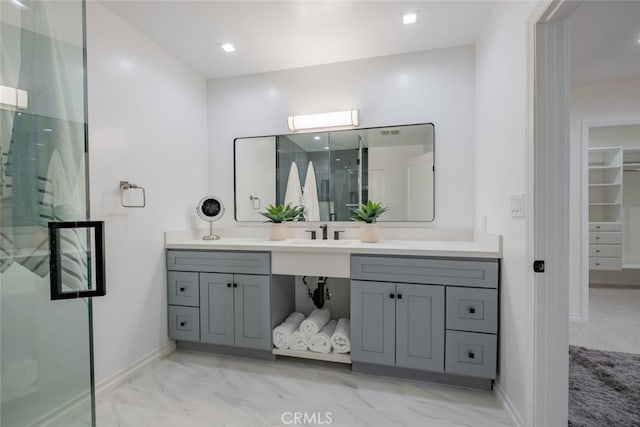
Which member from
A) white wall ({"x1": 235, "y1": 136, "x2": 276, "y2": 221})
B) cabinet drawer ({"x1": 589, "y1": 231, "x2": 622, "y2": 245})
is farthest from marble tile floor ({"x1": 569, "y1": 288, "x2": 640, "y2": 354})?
white wall ({"x1": 235, "y1": 136, "x2": 276, "y2": 221})

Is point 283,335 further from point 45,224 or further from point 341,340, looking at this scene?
point 45,224

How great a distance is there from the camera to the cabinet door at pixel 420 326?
1.79 metres

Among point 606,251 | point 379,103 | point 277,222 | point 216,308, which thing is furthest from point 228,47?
point 606,251

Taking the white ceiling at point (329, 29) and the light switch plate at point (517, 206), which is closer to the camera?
the light switch plate at point (517, 206)

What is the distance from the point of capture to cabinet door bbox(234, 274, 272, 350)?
2.11m

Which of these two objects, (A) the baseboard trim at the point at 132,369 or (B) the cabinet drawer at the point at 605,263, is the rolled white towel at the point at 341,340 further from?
(B) the cabinet drawer at the point at 605,263

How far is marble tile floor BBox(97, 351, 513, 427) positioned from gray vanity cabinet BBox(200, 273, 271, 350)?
0.63 ft

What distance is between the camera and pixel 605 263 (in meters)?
3.75

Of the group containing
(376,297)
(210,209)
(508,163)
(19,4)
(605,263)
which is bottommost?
(605,263)

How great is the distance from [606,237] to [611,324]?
1.60 meters

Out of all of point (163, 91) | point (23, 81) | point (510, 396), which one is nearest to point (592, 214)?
point (510, 396)

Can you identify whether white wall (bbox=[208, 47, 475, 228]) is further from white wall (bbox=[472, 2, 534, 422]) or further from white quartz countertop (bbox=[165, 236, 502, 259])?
white quartz countertop (bbox=[165, 236, 502, 259])

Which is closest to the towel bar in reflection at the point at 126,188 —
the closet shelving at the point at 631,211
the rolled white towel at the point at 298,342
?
the rolled white towel at the point at 298,342

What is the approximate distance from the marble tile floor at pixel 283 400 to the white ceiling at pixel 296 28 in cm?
243
